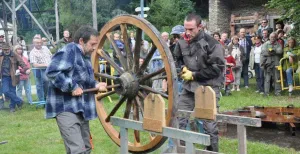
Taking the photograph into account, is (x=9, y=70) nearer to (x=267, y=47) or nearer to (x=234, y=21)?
(x=267, y=47)

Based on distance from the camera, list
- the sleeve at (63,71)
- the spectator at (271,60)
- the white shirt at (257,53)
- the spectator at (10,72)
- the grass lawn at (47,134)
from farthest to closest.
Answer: the white shirt at (257,53), the spectator at (271,60), the spectator at (10,72), the grass lawn at (47,134), the sleeve at (63,71)

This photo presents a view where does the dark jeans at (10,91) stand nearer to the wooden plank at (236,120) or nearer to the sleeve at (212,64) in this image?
the sleeve at (212,64)

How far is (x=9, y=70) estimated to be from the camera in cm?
1223

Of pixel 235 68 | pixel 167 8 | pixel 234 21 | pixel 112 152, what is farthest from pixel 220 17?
pixel 112 152

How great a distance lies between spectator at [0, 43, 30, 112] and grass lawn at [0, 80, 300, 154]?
0.36m

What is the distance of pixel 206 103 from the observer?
5.54 meters

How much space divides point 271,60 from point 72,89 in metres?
9.35

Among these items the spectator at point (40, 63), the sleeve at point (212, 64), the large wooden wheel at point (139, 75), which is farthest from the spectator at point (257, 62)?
the large wooden wheel at point (139, 75)

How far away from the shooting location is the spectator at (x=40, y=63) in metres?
11.9

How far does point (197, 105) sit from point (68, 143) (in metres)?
1.56

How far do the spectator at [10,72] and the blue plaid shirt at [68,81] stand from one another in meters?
7.17

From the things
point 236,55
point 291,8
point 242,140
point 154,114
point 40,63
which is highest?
point 291,8

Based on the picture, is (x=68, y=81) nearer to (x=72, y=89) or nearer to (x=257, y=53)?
(x=72, y=89)

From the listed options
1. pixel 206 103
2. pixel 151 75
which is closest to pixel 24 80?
pixel 151 75
